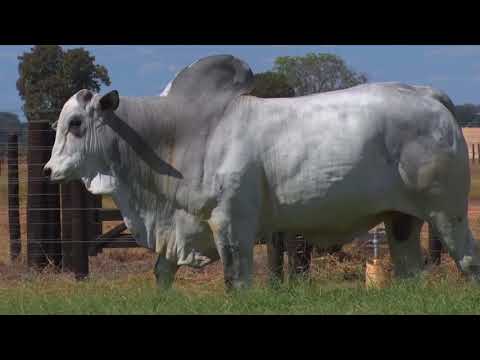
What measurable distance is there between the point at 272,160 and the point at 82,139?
1.75 meters

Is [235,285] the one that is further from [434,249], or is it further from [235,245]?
[434,249]

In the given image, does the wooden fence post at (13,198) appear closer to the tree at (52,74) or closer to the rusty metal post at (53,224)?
the rusty metal post at (53,224)

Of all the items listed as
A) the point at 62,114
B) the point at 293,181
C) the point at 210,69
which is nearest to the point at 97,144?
the point at 62,114

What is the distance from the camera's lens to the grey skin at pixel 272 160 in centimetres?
882

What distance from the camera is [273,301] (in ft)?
26.6

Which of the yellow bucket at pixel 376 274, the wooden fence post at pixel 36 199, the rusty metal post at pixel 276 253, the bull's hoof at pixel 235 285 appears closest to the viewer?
the bull's hoof at pixel 235 285

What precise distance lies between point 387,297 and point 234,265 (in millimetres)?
1433

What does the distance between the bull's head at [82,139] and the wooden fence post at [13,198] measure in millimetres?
3116

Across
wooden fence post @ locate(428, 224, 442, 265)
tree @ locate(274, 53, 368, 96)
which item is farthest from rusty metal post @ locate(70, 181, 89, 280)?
tree @ locate(274, 53, 368, 96)

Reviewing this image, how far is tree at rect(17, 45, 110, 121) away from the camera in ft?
104

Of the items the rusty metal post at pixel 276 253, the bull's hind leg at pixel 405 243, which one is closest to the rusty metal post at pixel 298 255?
the rusty metal post at pixel 276 253

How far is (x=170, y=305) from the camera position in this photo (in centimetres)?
809

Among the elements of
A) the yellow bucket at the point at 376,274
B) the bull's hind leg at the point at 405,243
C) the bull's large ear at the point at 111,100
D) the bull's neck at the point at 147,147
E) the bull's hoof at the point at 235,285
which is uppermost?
the bull's large ear at the point at 111,100

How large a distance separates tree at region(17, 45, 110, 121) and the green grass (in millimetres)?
20028
